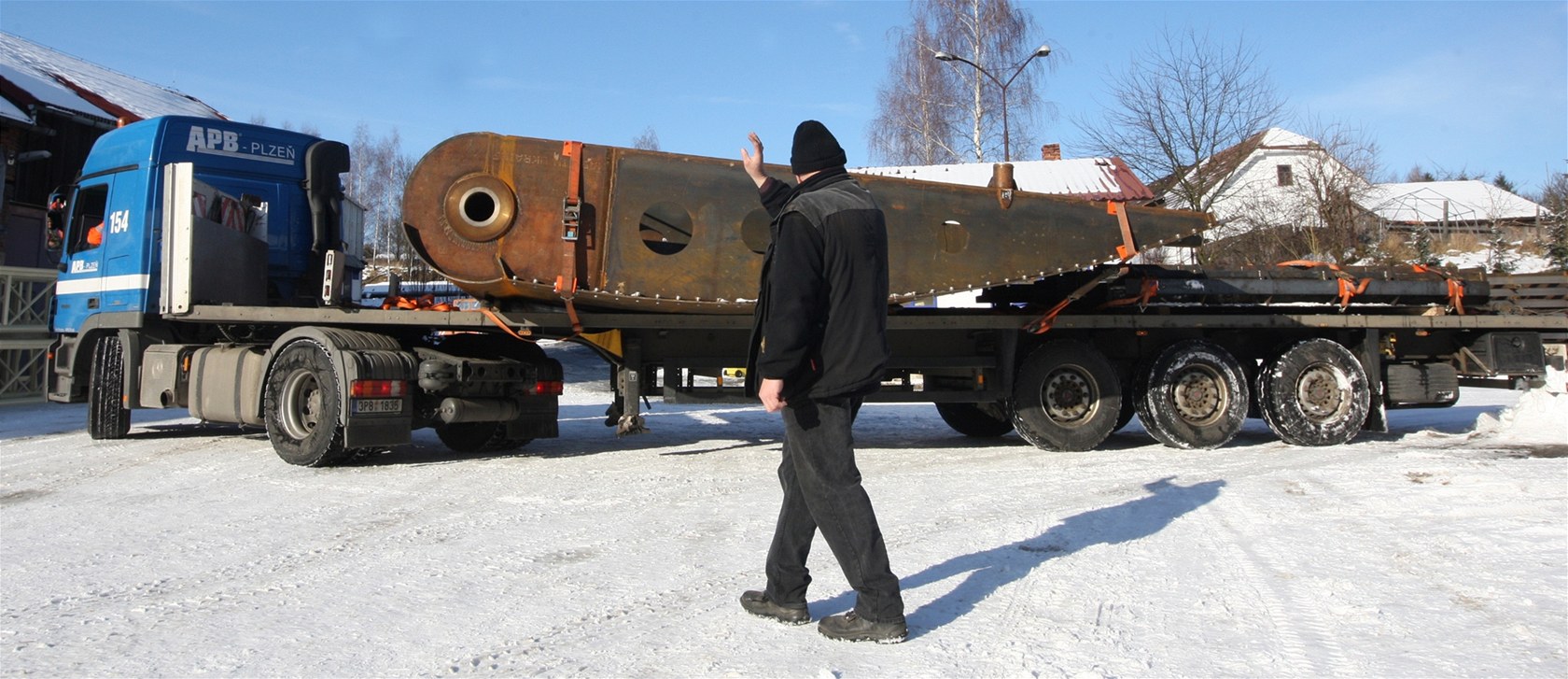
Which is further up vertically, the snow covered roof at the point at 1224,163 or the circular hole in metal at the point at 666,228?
the snow covered roof at the point at 1224,163

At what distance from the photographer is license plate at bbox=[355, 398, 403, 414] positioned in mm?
7047

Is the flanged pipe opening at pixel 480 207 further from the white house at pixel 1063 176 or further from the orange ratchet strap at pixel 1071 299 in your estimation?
the white house at pixel 1063 176

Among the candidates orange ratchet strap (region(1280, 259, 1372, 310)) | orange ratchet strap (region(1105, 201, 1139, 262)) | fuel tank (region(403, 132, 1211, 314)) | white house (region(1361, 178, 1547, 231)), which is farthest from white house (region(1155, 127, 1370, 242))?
fuel tank (region(403, 132, 1211, 314))

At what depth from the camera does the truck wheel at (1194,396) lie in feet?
28.6

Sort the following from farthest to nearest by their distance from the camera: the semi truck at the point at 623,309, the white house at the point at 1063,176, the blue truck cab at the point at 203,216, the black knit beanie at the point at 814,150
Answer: the white house at the point at 1063,176 → the blue truck cab at the point at 203,216 → the semi truck at the point at 623,309 → the black knit beanie at the point at 814,150

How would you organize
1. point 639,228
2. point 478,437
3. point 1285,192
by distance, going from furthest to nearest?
point 1285,192
point 478,437
point 639,228

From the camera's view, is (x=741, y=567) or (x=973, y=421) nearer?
(x=741, y=567)

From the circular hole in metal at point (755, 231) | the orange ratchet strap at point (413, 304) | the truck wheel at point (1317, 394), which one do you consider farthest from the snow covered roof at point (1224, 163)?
the orange ratchet strap at point (413, 304)

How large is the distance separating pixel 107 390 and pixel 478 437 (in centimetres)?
348

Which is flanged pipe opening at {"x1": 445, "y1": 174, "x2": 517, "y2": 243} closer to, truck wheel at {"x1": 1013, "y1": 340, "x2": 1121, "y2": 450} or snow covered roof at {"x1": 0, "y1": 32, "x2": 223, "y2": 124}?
truck wheel at {"x1": 1013, "y1": 340, "x2": 1121, "y2": 450}

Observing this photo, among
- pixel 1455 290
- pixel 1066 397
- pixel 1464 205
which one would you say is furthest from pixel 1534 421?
pixel 1464 205

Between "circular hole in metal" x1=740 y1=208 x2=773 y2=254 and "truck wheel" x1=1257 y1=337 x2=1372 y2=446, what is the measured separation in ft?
16.5

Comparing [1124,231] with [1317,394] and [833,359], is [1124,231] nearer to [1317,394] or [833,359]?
[1317,394]

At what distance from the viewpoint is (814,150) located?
332 cm
